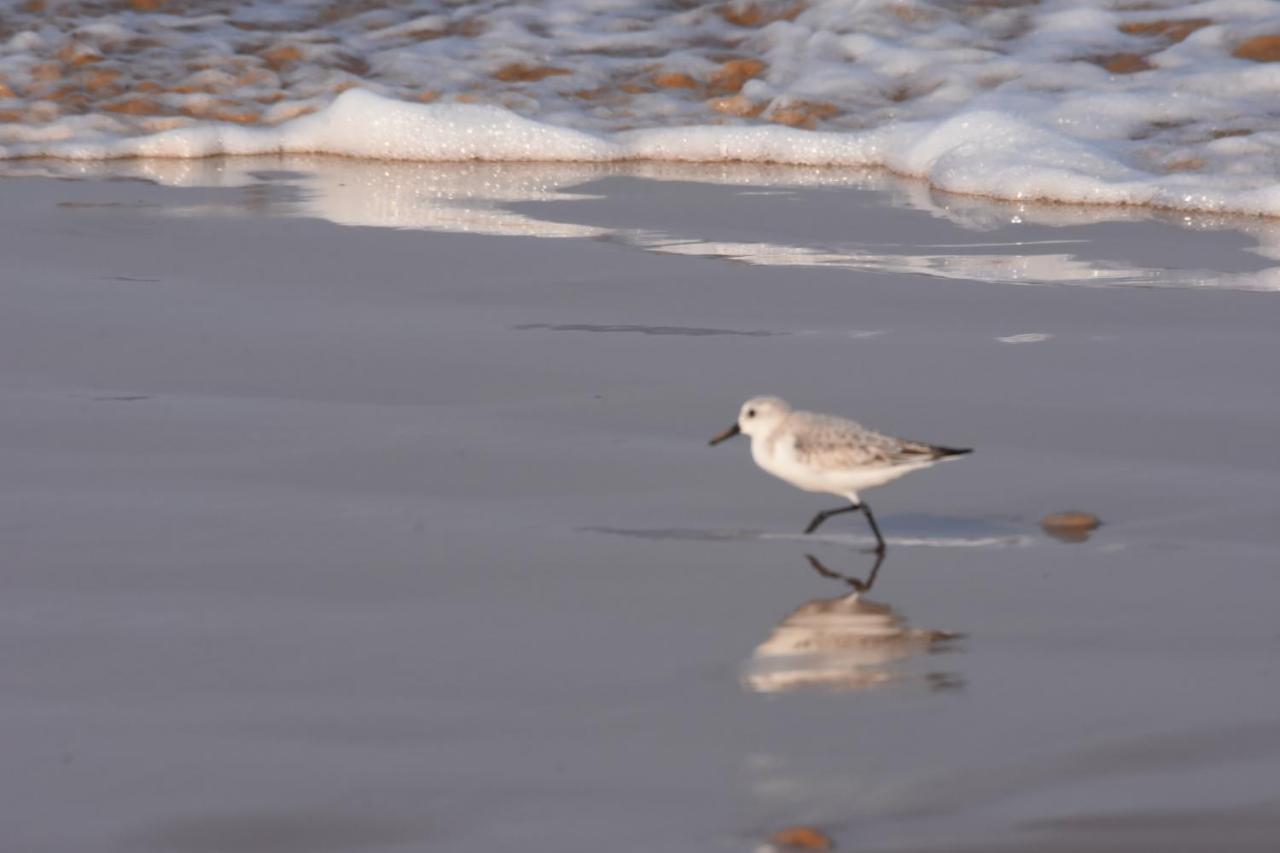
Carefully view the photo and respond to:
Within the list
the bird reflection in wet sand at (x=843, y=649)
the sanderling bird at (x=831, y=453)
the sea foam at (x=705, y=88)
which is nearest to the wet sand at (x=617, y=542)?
the bird reflection in wet sand at (x=843, y=649)

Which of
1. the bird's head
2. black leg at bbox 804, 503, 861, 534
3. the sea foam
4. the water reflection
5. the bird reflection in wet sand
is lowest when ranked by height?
the bird reflection in wet sand

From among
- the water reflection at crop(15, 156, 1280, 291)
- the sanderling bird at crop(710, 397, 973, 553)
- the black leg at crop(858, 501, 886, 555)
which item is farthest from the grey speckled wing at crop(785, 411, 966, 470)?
the water reflection at crop(15, 156, 1280, 291)

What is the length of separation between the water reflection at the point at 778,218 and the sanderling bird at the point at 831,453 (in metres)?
2.54

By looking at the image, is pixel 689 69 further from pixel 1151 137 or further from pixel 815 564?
pixel 815 564

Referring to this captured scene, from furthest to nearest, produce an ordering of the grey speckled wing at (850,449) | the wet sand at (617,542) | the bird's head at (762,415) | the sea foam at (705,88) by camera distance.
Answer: the sea foam at (705,88) → the bird's head at (762,415) → the grey speckled wing at (850,449) → the wet sand at (617,542)

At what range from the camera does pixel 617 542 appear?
427 centimetres

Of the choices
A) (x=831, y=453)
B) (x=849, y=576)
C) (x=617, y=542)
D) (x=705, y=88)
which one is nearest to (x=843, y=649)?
(x=849, y=576)

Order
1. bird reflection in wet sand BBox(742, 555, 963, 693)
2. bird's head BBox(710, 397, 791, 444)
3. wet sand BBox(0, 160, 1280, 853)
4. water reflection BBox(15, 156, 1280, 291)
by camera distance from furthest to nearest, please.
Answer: water reflection BBox(15, 156, 1280, 291)
bird's head BBox(710, 397, 791, 444)
bird reflection in wet sand BBox(742, 555, 963, 693)
wet sand BBox(0, 160, 1280, 853)

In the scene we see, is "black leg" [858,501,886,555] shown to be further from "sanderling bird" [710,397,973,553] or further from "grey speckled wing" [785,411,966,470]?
"grey speckled wing" [785,411,966,470]

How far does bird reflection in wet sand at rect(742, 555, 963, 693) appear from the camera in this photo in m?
3.46

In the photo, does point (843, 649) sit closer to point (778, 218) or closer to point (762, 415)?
point (762, 415)

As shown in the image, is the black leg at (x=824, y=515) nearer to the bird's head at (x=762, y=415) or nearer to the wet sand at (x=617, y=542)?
the wet sand at (x=617, y=542)

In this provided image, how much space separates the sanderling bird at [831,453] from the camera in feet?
13.8

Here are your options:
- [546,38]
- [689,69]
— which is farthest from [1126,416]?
[546,38]
